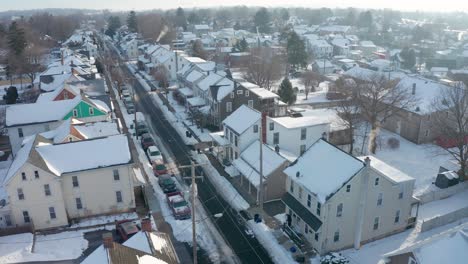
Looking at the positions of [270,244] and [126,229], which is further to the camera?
[126,229]

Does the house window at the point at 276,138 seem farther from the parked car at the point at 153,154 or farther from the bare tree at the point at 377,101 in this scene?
the parked car at the point at 153,154

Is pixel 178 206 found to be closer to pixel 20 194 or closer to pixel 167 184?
pixel 167 184

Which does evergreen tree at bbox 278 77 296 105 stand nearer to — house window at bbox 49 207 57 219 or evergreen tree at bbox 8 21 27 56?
house window at bbox 49 207 57 219

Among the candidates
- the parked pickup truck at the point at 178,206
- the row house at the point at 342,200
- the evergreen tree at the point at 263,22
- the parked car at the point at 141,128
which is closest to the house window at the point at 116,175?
the parked pickup truck at the point at 178,206

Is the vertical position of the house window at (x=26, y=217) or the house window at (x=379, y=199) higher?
the house window at (x=379, y=199)

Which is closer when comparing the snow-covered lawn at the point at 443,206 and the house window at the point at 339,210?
the house window at the point at 339,210

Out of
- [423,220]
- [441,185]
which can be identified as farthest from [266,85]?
[423,220]

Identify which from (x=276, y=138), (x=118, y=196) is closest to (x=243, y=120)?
(x=276, y=138)

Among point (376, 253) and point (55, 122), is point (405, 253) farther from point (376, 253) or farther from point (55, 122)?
point (55, 122)
